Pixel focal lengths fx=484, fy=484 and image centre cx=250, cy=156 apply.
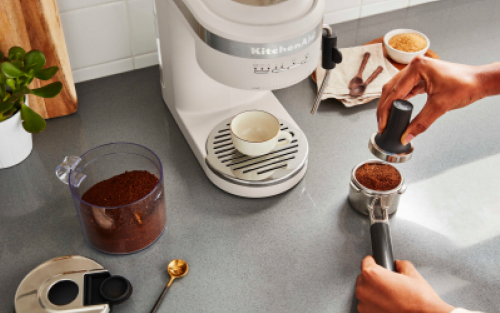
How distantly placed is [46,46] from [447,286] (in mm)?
830

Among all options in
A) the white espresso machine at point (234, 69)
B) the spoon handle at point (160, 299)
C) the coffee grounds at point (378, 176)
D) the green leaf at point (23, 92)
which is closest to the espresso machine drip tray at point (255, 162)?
the white espresso machine at point (234, 69)

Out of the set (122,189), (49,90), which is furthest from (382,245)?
(49,90)

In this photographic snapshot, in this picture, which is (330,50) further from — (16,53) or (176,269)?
(16,53)

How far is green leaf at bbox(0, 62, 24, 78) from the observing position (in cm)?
80

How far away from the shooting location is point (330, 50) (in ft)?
2.66

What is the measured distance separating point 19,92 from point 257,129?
1.37 ft

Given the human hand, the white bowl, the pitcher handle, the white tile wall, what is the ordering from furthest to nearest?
the white bowl < the white tile wall < the pitcher handle < the human hand

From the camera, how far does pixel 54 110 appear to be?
1.02 m

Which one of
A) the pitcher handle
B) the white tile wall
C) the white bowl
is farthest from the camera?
the white bowl

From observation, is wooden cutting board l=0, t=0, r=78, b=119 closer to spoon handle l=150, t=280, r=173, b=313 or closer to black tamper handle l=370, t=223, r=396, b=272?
spoon handle l=150, t=280, r=173, b=313

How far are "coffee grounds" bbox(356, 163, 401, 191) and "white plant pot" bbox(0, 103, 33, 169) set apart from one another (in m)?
0.61

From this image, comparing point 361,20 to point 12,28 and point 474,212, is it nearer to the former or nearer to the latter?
point 474,212

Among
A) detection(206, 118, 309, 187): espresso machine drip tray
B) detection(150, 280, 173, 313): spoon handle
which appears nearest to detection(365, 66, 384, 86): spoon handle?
detection(206, 118, 309, 187): espresso machine drip tray

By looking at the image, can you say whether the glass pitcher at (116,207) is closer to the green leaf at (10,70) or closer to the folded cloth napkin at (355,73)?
the green leaf at (10,70)
